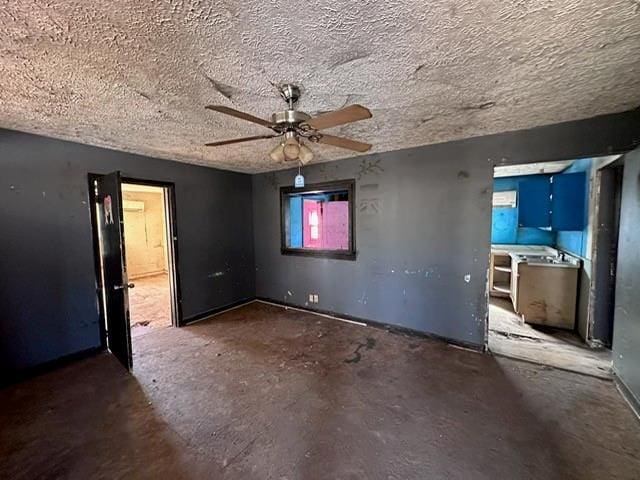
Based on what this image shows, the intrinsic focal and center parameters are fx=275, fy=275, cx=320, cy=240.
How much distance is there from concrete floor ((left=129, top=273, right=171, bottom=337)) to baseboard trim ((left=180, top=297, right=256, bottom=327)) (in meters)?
0.26

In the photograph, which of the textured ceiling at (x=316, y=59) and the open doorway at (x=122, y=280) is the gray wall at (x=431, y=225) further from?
the open doorway at (x=122, y=280)

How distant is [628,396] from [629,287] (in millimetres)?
816

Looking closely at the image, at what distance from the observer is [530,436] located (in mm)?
1748

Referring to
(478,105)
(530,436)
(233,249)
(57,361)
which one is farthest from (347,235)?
(57,361)

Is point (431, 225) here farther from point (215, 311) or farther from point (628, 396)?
point (215, 311)

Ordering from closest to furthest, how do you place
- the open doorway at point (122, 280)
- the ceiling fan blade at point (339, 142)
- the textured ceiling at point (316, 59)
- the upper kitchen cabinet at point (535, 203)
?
the textured ceiling at point (316, 59) < the ceiling fan blade at point (339, 142) < the open doorway at point (122, 280) < the upper kitchen cabinet at point (535, 203)

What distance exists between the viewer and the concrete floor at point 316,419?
5.11ft

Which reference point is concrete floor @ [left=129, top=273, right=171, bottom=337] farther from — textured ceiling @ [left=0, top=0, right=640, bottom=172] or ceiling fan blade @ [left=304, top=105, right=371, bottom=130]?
ceiling fan blade @ [left=304, top=105, right=371, bottom=130]

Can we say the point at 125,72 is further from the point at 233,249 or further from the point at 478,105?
the point at 233,249

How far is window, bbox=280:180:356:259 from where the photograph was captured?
3.77 meters

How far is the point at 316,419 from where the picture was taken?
1921mm

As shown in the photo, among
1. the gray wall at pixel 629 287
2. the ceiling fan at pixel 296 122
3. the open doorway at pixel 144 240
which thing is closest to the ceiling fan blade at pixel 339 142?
the ceiling fan at pixel 296 122

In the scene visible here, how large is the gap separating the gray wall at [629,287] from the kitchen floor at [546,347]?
28cm

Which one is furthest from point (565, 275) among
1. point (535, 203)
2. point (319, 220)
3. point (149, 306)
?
point (149, 306)
